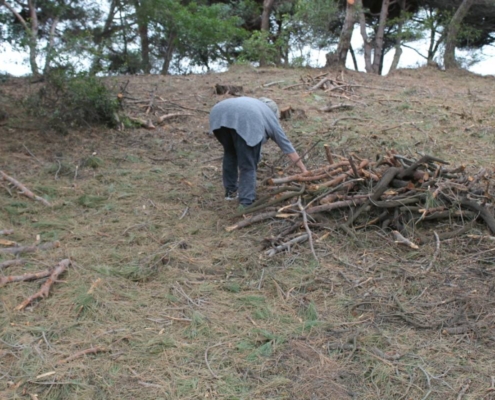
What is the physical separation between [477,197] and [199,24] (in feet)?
38.7

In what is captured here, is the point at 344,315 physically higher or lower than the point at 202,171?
lower

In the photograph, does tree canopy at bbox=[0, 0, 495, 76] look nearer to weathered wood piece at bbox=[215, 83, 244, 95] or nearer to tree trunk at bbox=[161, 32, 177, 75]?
tree trunk at bbox=[161, 32, 177, 75]

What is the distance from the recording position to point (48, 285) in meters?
3.42

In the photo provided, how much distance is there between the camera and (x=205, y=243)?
4.27 metres

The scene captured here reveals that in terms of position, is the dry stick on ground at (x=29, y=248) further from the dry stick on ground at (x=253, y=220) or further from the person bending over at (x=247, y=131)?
the person bending over at (x=247, y=131)

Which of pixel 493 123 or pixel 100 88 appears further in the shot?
pixel 493 123

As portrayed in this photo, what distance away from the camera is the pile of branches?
13.5 feet

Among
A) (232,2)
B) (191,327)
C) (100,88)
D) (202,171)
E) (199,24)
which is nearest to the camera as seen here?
(191,327)

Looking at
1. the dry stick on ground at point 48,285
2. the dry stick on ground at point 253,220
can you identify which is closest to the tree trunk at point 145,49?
the dry stick on ground at point 253,220

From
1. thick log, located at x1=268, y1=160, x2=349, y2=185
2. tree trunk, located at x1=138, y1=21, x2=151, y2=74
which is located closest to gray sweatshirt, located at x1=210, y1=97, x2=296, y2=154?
thick log, located at x1=268, y1=160, x2=349, y2=185

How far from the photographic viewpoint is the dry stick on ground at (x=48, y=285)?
128 inches

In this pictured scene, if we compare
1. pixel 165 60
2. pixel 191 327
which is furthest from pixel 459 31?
pixel 191 327

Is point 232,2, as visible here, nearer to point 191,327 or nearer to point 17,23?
point 17,23

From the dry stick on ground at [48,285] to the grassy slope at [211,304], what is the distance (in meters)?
0.05
